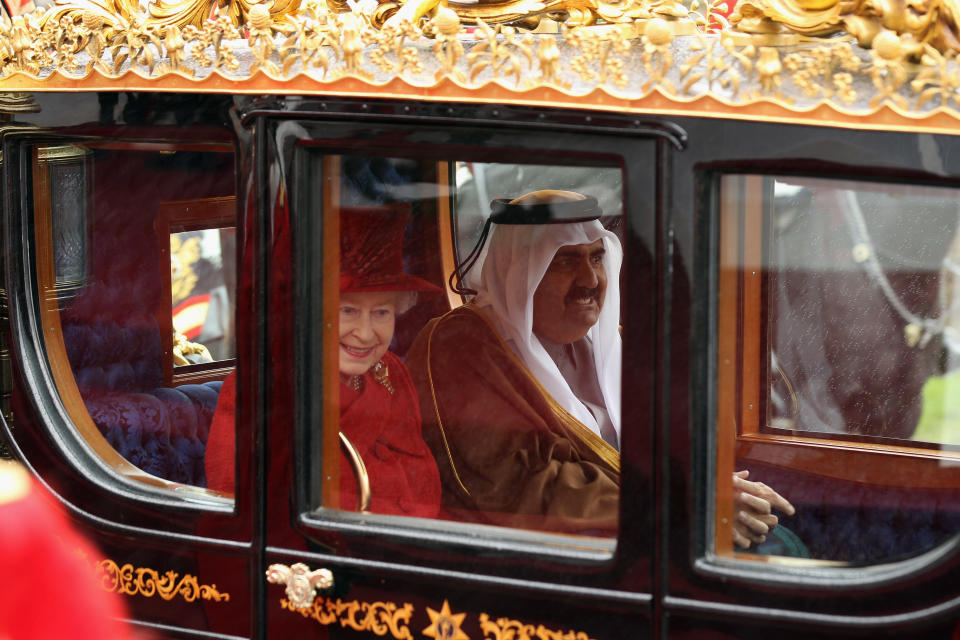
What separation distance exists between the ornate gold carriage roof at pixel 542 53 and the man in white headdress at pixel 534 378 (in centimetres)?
35

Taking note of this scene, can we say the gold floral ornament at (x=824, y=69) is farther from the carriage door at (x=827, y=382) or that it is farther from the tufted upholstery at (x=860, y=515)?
the tufted upholstery at (x=860, y=515)

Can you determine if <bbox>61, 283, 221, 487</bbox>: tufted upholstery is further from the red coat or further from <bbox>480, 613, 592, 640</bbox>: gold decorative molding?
<bbox>480, 613, 592, 640</bbox>: gold decorative molding

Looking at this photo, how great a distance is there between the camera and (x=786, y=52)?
71.0 inches

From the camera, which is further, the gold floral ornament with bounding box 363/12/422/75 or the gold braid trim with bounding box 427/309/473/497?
the gold braid trim with bounding box 427/309/473/497

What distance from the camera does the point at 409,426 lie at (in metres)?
2.13

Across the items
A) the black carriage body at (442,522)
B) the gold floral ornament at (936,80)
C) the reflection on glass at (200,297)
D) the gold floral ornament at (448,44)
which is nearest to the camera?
the gold floral ornament at (936,80)

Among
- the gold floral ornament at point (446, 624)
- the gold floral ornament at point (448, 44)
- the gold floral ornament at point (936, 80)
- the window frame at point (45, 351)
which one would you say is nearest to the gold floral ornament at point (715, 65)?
the gold floral ornament at point (936, 80)

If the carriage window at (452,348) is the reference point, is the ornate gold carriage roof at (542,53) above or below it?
above

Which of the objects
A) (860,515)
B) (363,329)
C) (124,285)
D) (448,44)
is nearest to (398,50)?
(448,44)

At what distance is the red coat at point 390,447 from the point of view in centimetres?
209

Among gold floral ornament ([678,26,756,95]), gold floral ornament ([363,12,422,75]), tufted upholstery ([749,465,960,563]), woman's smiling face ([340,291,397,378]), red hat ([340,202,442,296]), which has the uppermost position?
gold floral ornament ([363,12,422,75])

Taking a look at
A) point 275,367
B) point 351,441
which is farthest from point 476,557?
point 275,367

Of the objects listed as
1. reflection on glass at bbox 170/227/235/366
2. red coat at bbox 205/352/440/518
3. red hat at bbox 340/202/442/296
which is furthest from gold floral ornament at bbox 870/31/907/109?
reflection on glass at bbox 170/227/235/366

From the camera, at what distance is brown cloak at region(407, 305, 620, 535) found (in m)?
2.05
